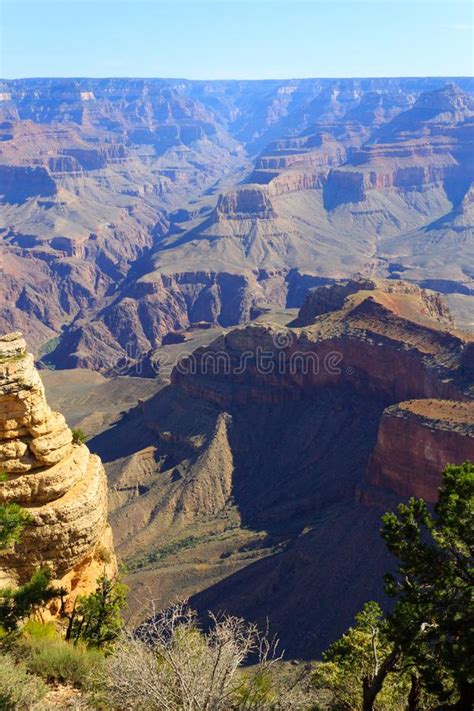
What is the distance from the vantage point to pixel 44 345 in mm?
191875

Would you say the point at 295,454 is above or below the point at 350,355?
below

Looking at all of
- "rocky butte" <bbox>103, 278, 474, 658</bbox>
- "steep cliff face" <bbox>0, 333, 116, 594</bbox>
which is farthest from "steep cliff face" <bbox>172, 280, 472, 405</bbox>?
"steep cliff face" <bbox>0, 333, 116, 594</bbox>

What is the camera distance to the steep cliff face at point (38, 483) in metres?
27.9

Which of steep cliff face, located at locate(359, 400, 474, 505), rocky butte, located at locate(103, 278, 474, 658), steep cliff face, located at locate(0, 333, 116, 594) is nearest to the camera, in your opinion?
steep cliff face, located at locate(0, 333, 116, 594)

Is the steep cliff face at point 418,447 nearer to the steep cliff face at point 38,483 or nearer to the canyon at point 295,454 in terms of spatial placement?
the canyon at point 295,454

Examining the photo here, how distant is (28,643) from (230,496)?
51.2 m

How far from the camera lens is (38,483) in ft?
92.8

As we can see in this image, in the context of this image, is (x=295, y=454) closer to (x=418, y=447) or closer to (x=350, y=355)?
(x=350, y=355)

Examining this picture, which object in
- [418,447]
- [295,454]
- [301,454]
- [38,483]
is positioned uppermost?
[38,483]

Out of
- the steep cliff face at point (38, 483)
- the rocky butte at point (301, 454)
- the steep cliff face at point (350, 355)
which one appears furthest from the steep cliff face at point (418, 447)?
the steep cliff face at point (38, 483)

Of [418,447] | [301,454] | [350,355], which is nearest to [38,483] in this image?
[418,447]

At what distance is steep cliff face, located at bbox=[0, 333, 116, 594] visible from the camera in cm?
2789

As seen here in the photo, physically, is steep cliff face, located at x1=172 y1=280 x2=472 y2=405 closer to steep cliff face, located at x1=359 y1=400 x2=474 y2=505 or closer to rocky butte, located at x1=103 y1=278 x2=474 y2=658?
rocky butte, located at x1=103 y1=278 x2=474 y2=658

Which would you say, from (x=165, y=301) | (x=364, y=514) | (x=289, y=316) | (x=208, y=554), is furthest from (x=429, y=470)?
(x=165, y=301)
